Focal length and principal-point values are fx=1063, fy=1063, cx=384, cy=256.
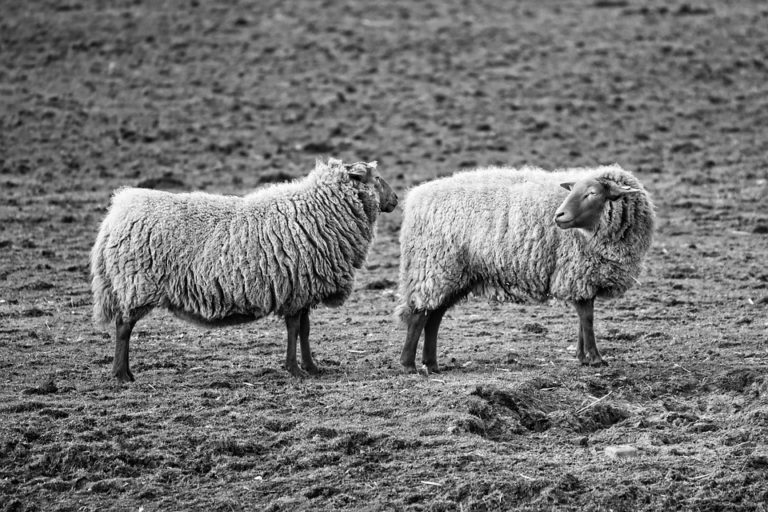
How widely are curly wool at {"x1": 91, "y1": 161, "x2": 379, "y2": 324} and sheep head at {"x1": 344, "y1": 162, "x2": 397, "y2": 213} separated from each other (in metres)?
0.46

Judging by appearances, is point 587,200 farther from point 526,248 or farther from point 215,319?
point 215,319

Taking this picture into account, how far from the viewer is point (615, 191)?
12.7 m

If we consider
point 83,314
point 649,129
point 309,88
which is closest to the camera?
point 83,314

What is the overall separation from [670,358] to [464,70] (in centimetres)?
2303

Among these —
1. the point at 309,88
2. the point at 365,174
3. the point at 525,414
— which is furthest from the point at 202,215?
the point at 309,88

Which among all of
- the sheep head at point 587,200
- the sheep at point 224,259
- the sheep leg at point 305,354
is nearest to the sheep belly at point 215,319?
the sheep at point 224,259

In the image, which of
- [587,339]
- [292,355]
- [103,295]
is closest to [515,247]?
[587,339]

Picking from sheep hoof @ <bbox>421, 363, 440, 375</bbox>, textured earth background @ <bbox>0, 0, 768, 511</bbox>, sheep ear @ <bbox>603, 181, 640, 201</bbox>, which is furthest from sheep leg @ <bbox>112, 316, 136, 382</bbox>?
sheep ear @ <bbox>603, 181, 640, 201</bbox>

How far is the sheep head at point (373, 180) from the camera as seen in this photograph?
13031mm

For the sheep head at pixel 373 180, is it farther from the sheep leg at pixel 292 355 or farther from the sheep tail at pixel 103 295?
the sheep tail at pixel 103 295

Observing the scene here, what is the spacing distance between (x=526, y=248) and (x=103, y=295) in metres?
4.93

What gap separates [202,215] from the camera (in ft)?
40.5

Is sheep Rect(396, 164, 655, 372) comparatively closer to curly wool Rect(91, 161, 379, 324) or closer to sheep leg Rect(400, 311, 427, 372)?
sheep leg Rect(400, 311, 427, 372)

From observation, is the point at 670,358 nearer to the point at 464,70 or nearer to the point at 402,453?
the point at 402,453
